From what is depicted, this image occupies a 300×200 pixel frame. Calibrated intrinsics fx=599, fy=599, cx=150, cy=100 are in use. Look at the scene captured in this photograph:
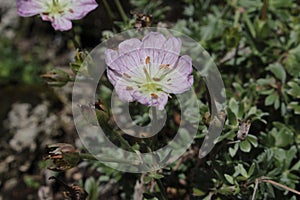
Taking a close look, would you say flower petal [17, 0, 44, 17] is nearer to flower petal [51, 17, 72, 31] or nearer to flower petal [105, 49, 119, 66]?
flower petal [51, 17, 72, 31]

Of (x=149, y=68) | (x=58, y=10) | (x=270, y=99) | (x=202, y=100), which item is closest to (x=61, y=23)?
(x=58, y=10)

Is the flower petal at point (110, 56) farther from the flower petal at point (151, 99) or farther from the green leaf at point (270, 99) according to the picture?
the green leaf at point (270, 99)

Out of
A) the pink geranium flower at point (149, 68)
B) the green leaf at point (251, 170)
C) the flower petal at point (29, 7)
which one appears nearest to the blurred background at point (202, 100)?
the green leaf at point (251, 170)

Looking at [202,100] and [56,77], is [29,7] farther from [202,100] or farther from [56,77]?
[202,100]

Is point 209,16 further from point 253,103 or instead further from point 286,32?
point 253,103

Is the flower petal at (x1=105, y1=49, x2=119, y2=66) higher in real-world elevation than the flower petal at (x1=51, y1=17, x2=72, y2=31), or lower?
lower

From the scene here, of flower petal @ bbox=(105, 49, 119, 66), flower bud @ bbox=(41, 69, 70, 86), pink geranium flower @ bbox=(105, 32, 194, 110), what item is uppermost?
flower petal @ bbox=(105, 49, 119, 66)

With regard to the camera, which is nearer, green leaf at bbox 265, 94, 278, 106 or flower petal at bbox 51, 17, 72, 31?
flower petal at bbox 51, 17, 72, 31

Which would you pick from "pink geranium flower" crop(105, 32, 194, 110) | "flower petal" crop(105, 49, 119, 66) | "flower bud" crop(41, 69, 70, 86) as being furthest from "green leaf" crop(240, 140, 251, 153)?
"flower bud" crop(41, 69, 70, 86)

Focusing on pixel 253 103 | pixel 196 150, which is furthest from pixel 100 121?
pixel 253 103
